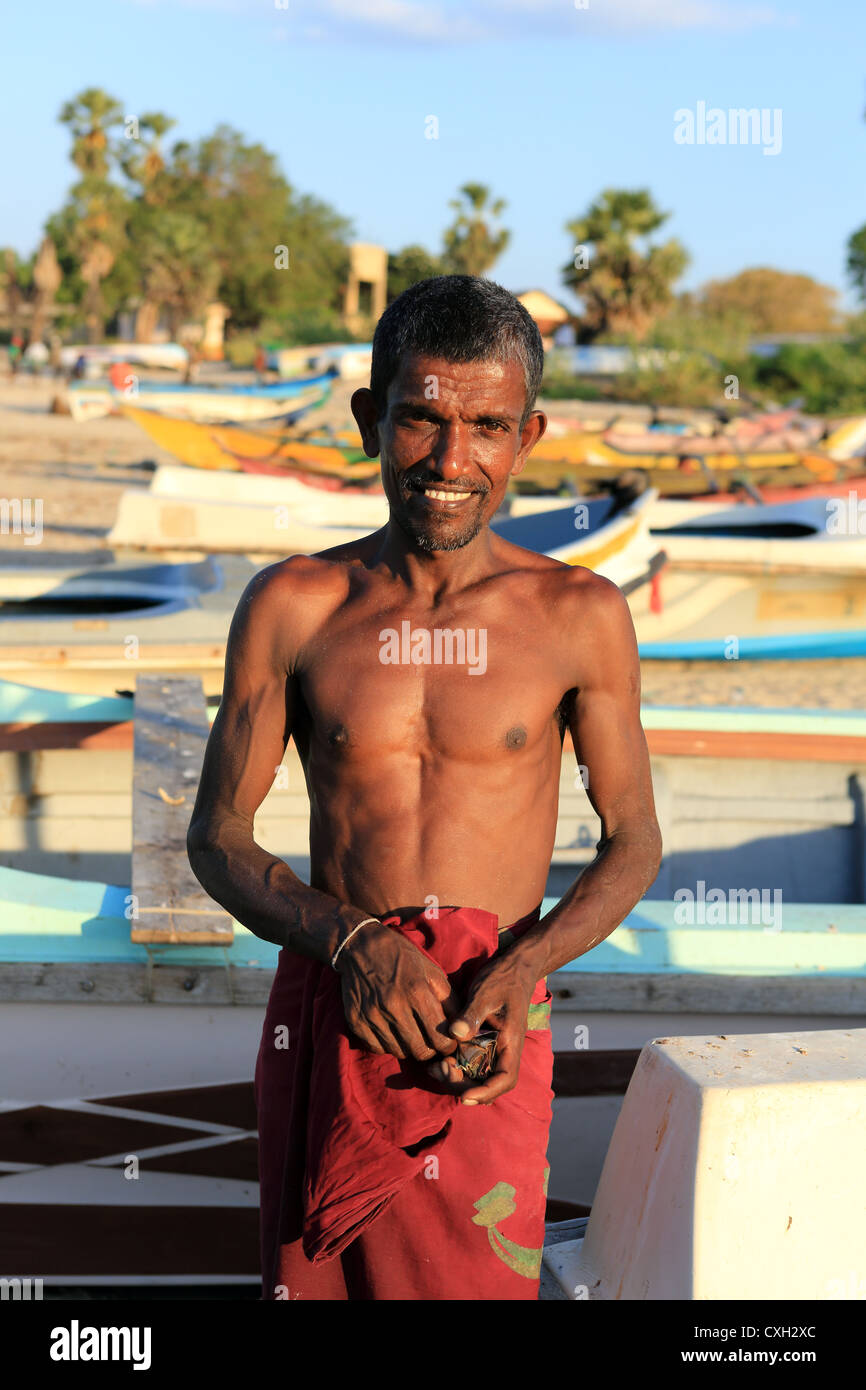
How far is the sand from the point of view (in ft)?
31.4

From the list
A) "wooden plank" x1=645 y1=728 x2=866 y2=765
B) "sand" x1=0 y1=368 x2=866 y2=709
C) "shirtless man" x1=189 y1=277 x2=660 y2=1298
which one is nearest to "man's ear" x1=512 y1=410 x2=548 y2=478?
"shirtless man" x1=189 y1=277 x2=660 y2=1298

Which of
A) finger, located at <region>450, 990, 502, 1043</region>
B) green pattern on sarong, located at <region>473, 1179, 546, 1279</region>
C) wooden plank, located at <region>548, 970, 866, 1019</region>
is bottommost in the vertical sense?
wooden plank, located at <region>548, 970, 866, 1019</region>

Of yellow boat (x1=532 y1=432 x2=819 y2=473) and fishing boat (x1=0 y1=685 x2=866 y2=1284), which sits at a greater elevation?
yellow boat (x1=532 y1=432 x2=819 y2=473)

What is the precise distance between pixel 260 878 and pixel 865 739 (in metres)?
3.73

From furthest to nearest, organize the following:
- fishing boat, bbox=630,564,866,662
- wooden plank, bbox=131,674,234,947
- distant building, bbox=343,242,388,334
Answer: distant building, bbox=343,242,388,334
fishing boat, bbox=630,564,866,662
wooden plank, bbox=131,674,234,947

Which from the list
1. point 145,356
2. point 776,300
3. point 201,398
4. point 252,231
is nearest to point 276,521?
point 201,398

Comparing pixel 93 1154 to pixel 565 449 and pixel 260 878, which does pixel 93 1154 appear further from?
pixel 565 449

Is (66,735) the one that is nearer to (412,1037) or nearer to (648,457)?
(412,1037)

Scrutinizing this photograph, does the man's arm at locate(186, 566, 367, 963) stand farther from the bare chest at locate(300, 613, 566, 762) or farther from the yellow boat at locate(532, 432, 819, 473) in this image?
the yellow boat at locate(532, 432, 819, 473)

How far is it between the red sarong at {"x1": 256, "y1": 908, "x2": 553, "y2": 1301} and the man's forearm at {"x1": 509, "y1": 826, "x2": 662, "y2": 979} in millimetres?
86

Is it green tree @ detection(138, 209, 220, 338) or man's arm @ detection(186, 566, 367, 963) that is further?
green tree @ detection(138, 209, 220, 338)

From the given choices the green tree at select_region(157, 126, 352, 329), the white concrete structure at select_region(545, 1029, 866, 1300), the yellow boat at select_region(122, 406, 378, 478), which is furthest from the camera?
the green tree at select_region(157, 126, 352, 329)
